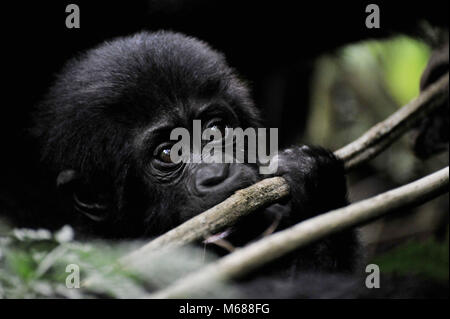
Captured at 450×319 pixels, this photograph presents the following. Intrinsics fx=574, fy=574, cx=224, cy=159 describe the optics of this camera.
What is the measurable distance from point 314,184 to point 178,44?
1.21 m

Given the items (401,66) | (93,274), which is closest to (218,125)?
(93,274)

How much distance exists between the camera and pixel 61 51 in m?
4.20

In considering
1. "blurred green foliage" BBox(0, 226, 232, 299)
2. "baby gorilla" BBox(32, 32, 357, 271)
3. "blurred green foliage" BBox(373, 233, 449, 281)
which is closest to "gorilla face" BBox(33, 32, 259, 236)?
"baby gorilla" BBox(32, 32, 357, 271)

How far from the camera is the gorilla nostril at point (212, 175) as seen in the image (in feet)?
9.46

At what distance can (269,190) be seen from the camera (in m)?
2.45

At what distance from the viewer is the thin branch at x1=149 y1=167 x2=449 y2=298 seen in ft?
5.19

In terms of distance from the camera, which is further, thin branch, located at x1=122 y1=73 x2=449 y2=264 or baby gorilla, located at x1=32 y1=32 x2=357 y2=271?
baby gorilla, located at x1=32 y1=32 x2=357 y2=271

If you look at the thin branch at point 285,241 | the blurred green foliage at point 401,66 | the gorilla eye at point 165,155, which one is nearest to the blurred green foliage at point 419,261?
the thin branch at point 285,241

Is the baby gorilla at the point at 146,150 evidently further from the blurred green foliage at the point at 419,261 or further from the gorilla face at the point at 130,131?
the blurred green foliage at the point at 419,261

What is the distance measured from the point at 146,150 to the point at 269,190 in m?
0.96

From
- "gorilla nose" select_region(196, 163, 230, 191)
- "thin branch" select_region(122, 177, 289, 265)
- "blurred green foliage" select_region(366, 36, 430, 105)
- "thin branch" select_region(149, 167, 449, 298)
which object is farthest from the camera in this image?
"blurred green foliage" select_region(366, 36, 430, 105)

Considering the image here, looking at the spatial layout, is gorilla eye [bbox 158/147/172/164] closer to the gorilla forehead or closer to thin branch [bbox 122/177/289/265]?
the gorilla forehead

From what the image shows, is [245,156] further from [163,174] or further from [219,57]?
[219,57]

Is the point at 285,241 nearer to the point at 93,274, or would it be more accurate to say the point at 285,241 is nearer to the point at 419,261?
the point at 419,261
